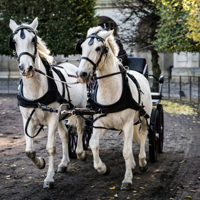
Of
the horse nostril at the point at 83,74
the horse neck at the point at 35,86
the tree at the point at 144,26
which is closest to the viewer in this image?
the horse nostril at the point at 83,74

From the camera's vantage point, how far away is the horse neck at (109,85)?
20.8 feet

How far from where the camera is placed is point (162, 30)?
19.4m

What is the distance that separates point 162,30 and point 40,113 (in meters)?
13.7

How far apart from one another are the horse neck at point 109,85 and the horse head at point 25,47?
3.13ft

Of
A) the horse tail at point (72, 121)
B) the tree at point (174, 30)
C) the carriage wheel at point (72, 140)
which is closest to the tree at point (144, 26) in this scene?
the tree at point (174, 30)

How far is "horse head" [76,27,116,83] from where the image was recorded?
5.90 meters

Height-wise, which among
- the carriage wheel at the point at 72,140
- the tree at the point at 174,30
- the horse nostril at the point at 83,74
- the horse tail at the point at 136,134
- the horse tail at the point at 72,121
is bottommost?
the carriage wheel at the point at 72,140

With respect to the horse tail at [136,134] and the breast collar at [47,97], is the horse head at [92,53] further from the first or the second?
the horse tail at [136,134]

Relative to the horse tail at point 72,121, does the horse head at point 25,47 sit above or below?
above

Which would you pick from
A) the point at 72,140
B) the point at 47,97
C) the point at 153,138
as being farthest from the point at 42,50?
the point at 153,138

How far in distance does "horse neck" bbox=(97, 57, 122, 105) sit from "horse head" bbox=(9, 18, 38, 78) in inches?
37.6

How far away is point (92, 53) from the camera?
19.8 ft

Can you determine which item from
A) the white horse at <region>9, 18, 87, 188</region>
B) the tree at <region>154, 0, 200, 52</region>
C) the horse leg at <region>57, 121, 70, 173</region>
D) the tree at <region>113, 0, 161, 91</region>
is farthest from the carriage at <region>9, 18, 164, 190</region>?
the tree at <region>113, 0, 161, 91</region>

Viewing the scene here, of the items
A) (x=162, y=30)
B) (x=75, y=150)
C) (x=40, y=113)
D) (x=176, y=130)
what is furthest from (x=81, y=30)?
(x=40, y=113)
